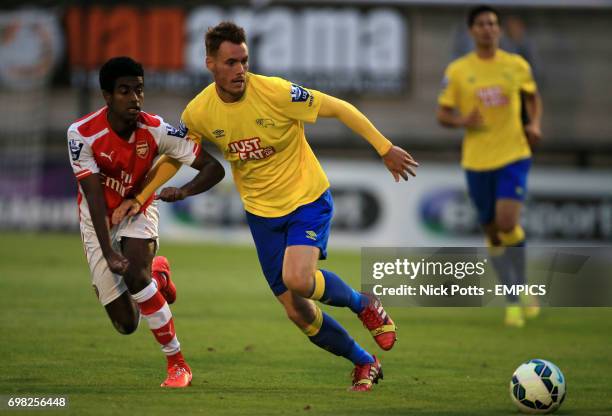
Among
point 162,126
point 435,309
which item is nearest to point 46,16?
point 435,309

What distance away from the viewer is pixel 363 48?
24.4m

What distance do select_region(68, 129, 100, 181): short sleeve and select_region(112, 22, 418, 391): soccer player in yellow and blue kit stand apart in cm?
42

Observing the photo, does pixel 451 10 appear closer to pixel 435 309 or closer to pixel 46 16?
pixel 46 16

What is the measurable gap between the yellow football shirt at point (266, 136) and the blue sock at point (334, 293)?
508 millimetres

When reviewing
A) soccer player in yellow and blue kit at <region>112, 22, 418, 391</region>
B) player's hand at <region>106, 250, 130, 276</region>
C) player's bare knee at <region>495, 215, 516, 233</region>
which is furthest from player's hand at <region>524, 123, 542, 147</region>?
player's hand at <region>106, 250, 130, 276</region>

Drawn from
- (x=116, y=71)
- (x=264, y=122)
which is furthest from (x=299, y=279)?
(x=116, y=71)

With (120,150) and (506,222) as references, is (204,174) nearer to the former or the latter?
(120,150)

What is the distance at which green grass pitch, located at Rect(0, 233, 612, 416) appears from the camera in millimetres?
6898

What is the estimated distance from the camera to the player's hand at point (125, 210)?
7.63 metres

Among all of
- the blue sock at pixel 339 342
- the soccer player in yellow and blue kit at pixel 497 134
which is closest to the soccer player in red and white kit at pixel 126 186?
the blue sock at pixel 339 342

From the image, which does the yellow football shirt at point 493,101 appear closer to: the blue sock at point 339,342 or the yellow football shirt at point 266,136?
the yellow football shirt at point 266,136

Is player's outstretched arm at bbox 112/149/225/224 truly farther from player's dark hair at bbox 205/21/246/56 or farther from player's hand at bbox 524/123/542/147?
player's hand at bbox 524/123/542/147

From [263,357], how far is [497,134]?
157 inches

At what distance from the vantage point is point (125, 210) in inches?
301
